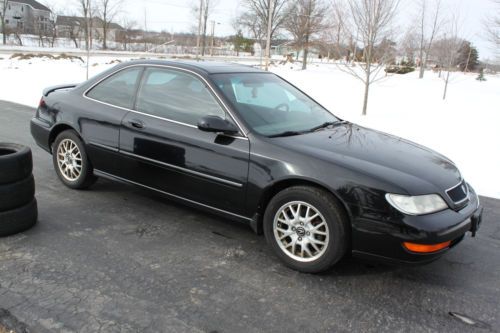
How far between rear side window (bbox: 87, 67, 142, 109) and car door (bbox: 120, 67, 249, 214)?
0.12 metres

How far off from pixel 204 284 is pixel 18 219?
173 centimetres

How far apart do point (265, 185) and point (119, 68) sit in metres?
2.24

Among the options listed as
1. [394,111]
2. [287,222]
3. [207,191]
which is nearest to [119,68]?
[207,191]

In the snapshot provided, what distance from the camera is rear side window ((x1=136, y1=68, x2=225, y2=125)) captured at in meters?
3.94

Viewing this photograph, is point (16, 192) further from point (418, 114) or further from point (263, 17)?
point (263, 17)

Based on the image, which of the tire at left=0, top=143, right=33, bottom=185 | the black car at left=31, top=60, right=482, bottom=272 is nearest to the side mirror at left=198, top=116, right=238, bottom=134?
the black car at left=31, top=60, right=482, bottom=272

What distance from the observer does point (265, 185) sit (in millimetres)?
3484

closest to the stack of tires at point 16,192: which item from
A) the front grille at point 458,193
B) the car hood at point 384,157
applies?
the car hood at point 384,157

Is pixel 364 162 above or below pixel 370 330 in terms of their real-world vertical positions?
above

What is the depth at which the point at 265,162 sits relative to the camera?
349 cm

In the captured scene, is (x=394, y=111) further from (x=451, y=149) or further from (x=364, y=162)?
(x=364, y=162)

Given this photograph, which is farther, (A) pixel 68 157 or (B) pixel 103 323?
(A) pixel 68 157

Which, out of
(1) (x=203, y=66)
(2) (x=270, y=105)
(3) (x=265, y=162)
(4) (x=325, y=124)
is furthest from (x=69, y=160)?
(4) (x=325, y=124)

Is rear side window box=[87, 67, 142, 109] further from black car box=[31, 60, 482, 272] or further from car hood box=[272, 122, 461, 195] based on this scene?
car hood box=[272, 122, 461, 195]
